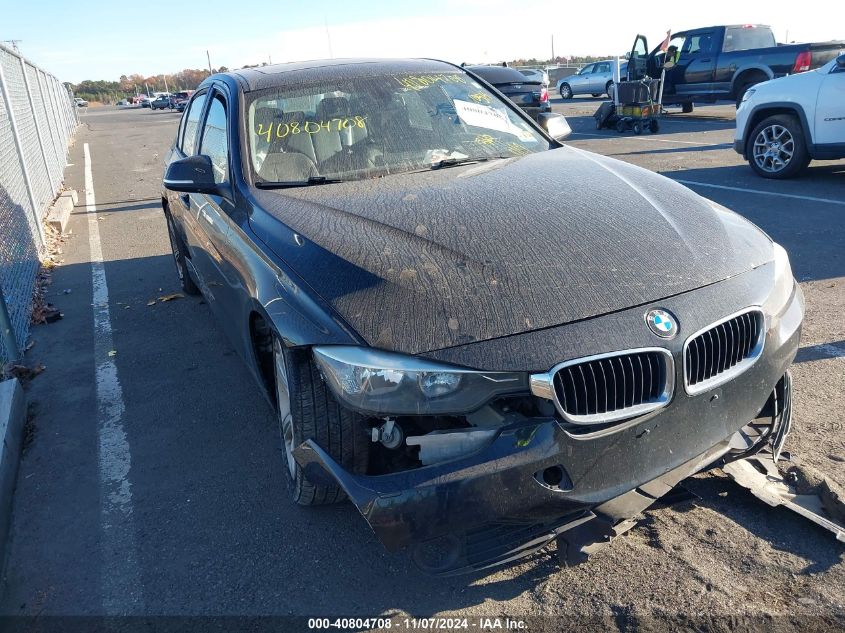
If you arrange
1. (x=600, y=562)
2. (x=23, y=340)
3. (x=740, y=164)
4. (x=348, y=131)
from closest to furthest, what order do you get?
(x=600, y=562) < (x=348, y=131) < (x=23, y=340) < (x=740, y=164)

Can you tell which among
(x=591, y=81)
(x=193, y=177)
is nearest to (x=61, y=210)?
(x=193, y=177)

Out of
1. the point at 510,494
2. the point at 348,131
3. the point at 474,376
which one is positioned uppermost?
the point at 348,131

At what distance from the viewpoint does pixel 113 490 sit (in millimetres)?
3412

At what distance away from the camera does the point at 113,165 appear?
56.5 feet

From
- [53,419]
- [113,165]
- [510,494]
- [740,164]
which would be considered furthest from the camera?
[113,165]

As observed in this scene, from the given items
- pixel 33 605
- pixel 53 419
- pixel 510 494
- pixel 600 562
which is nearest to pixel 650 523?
pixel 600 562

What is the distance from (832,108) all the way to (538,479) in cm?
802

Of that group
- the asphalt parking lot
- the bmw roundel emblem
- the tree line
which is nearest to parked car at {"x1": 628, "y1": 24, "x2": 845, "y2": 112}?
the asphalt parking lot

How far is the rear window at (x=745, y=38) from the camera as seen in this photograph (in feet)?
55.2

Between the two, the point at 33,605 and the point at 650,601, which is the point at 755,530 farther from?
the point at 33,605

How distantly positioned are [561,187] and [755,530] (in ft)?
5.29

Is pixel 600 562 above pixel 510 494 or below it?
below

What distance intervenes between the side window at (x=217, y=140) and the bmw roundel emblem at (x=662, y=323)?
2.29 m

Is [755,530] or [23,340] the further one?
[23,340]
